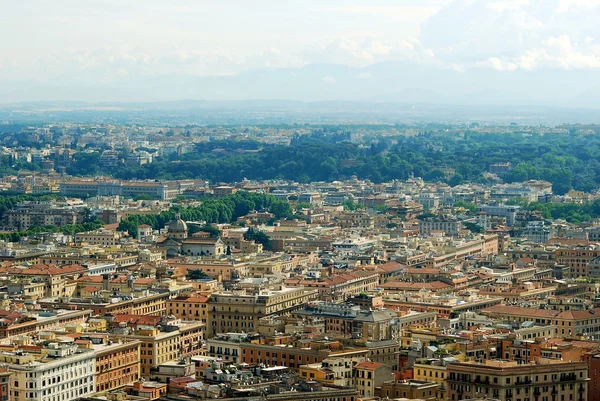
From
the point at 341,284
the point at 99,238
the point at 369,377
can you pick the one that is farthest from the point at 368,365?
the point at 99,238

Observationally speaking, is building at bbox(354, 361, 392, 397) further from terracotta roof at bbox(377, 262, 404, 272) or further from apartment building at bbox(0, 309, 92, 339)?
terracotta roof at bbox(377, 262, 404, 272)

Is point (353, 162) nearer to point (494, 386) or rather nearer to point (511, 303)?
point (511, 303)

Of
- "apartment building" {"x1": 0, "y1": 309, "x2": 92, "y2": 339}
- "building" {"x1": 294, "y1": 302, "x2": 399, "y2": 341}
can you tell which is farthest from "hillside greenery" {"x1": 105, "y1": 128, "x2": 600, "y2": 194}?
"apartment building" {"x1": 0, "y1": 309, "x2": 92, "y2": 339}

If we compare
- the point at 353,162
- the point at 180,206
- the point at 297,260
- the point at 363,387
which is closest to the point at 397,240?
the point at 297,260

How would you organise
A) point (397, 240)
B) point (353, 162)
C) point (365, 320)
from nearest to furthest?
point (365, 320)
point (397, 240)
point (353, 162)

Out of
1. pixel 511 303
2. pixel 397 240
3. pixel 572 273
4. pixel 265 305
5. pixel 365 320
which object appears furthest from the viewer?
pixel 397 240

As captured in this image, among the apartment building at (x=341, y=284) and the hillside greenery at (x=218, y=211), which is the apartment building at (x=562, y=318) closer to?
the apartment building at (x=341, y=284)

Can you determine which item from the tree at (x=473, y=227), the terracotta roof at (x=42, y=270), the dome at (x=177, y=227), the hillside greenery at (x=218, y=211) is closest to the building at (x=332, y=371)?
the terracotta roof at (x=42, y=270)
